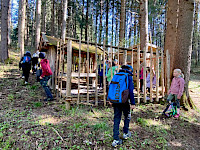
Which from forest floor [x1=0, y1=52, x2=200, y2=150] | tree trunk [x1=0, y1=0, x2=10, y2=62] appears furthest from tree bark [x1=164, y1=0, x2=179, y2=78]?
tree trunk [x1=0, y1=0, x2=10, y2=62]

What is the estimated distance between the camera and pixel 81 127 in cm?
365

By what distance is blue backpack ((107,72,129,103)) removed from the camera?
2955 millimetres

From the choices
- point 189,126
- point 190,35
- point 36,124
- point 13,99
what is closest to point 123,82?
point 36,124

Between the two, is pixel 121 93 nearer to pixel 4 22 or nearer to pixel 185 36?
pixel 185 36

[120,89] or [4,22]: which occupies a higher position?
[4,22]

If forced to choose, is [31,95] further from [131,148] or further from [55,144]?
[131,148]

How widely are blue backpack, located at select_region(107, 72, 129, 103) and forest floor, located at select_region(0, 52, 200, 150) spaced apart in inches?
44.4

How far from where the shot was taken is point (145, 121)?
14.4 ft

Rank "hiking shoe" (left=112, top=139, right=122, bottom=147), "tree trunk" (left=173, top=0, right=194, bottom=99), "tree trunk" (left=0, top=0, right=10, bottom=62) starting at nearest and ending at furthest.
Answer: "hiking shoe" (left=112, top=139, right=122, bottom=147) → "tree trunk" (left=173, top=0, right=194, bottom=99) → "tree trunk" (left=0, top=0, right=10, bottom=62)

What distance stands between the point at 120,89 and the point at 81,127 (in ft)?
5.29

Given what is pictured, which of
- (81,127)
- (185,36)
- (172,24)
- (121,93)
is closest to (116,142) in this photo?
(81,127)

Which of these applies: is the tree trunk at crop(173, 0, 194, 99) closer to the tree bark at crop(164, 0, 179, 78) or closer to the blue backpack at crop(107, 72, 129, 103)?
the tree bark at crop(164, 0, 179, 78)

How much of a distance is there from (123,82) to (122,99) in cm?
38

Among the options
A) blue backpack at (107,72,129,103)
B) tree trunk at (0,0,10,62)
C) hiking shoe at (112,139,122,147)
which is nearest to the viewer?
blue backpack at (107,72,129,103)
